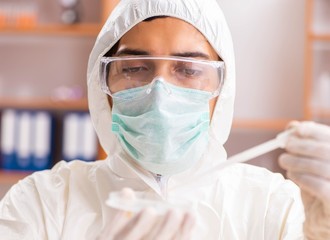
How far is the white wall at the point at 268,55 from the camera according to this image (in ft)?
12.2

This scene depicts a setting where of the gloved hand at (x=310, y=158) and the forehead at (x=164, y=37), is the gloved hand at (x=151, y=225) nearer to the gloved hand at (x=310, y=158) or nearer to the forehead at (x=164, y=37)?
the gloved hand at (x=310, y=158)

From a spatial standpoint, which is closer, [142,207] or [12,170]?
[142,207]

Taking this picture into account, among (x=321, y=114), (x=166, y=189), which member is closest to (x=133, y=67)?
(x=166, y=189)

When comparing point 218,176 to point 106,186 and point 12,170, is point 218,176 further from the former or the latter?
point 12,170

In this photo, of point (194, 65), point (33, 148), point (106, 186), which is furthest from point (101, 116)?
point (33, 148)

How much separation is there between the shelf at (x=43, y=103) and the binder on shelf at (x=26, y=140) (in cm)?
10

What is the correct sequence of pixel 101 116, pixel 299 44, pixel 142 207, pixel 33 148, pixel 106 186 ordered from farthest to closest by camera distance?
pixel 299 44 < pixel 33 148 < pixel 101 116 < pixel 106 186 < pixel 142 207

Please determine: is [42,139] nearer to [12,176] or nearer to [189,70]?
[12,176]

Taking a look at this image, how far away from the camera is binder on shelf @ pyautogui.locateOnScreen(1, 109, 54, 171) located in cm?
345

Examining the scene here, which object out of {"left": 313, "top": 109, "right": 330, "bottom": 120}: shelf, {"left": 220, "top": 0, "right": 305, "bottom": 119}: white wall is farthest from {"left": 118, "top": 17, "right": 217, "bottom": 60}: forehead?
{"left": 220, "top": 0, "right": 305, "bottom": 119}: white wall

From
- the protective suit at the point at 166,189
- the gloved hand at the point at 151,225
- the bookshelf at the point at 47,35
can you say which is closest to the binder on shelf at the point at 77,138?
the bookshelf at the point at 47,35

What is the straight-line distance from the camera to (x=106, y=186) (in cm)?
159

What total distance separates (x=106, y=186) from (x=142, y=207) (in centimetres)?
47

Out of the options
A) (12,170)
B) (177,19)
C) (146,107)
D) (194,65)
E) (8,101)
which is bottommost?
(12,170)
